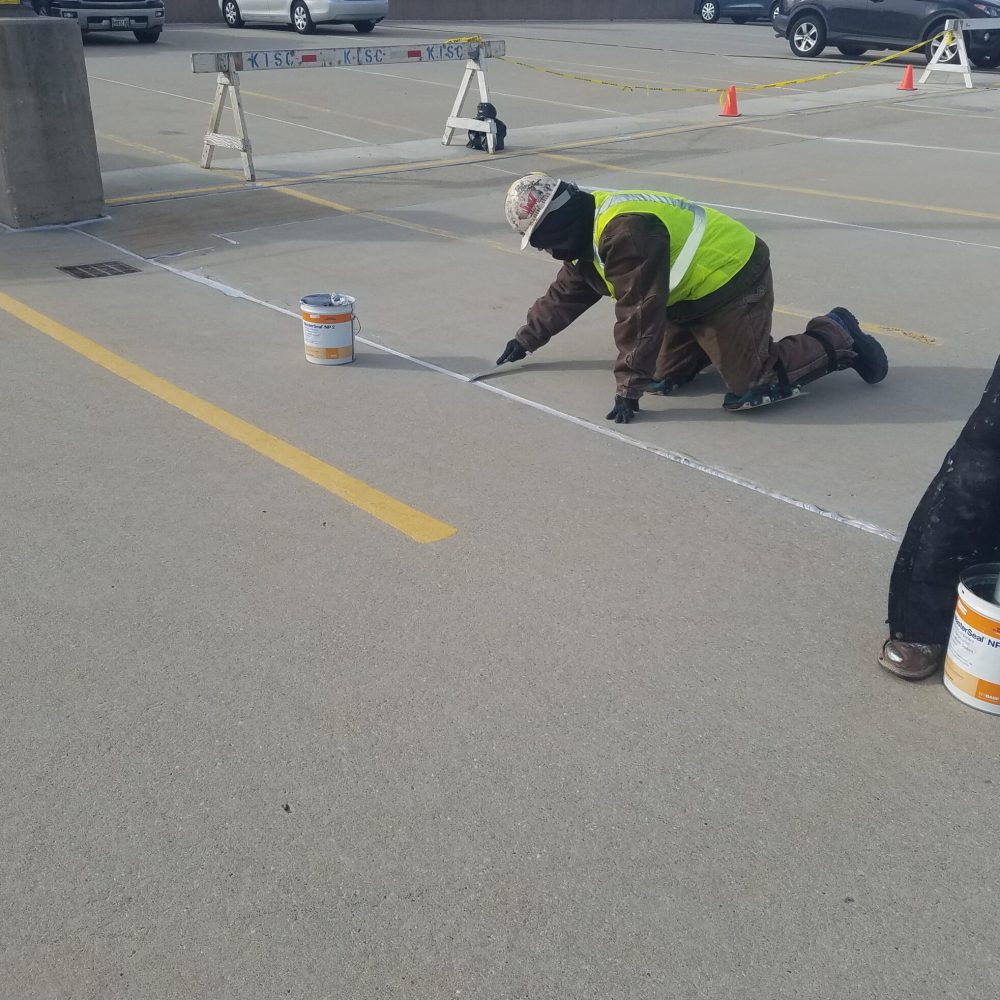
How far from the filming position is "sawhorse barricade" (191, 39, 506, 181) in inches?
445

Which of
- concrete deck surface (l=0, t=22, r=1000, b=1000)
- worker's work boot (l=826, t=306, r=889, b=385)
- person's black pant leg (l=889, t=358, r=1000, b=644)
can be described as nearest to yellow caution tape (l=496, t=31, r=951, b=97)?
concrete deck surface (l=0, t=22, r=1000, b=1000)

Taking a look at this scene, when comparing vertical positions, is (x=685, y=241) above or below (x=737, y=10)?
below

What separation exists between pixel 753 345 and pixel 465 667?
272 cm

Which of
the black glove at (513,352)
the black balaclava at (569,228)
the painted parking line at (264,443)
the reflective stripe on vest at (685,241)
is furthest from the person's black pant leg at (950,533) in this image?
the black glove at (513,352)

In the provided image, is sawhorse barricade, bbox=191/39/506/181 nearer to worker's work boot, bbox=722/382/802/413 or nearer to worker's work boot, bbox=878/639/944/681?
worker's work boot, bbox=722/382/802/413

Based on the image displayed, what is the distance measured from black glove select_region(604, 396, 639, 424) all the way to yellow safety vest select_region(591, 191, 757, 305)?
52 centimetres

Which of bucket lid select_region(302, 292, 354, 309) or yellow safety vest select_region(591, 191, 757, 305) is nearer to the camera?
yellow safety vest select_region(591, 191, 757, 305)

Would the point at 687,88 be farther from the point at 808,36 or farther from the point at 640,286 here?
the point at 640,286

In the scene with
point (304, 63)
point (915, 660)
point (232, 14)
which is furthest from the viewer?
point (232, 14)

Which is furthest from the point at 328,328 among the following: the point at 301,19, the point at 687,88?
Result: the point at 301,19

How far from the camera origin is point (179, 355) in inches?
265

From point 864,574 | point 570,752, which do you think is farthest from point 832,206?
point 570,752

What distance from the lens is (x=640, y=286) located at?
5.37m

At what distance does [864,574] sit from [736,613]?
2.03ft
